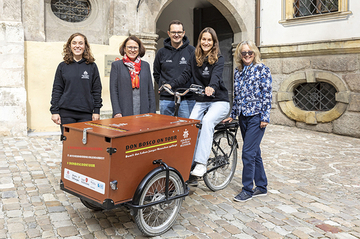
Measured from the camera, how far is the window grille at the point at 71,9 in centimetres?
807

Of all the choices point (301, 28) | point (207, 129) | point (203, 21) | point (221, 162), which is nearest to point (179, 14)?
point (203, 21)

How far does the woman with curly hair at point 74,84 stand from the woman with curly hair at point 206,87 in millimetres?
997

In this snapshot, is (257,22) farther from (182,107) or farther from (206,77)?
(206,77)

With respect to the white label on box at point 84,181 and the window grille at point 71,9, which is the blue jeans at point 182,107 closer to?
the white label on box at point 84,181

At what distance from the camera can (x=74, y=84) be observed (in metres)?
3.95

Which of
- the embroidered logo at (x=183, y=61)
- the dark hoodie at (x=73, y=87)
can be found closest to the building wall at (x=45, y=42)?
the dark hoodie at (x=73, y=87)

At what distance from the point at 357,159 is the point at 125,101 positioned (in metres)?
4.30

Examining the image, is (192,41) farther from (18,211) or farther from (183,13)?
(18,211)

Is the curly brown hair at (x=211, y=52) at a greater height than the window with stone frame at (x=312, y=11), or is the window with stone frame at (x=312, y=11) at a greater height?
the window with stone frame at (x=312, y=11)

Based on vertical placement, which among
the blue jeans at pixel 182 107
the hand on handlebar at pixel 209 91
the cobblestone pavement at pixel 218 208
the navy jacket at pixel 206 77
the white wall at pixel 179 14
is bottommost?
the cobblestone pavement at pixel 218 208

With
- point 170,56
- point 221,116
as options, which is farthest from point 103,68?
point 221,116

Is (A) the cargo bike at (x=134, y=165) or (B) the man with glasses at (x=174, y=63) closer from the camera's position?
(A) the cargo bike at (x=134, y=165)

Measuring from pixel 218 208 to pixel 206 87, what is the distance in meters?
1.25

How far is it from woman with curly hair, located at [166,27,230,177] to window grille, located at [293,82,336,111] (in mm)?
6090
